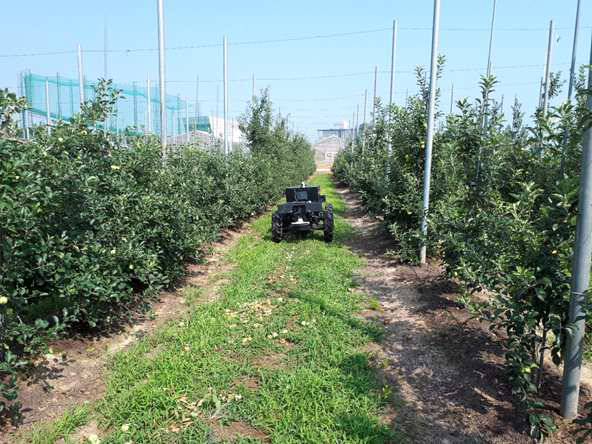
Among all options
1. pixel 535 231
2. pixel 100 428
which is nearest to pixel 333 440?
pixel 100 428

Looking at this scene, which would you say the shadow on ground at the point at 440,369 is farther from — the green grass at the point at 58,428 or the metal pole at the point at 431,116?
the green grass at the point at 58,428

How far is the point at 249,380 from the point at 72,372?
1.63 metres

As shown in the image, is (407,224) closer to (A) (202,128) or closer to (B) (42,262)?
(B) (42,262)

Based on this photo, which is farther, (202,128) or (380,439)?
(202,128)

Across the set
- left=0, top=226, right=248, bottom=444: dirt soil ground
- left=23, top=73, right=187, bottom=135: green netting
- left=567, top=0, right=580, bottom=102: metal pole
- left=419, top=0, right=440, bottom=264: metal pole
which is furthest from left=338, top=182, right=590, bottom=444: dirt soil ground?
left=23, top=73, right=187, bottom=135: green netting

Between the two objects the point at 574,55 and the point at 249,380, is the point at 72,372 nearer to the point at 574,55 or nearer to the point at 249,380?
the point at 249,380

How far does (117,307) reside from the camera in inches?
212

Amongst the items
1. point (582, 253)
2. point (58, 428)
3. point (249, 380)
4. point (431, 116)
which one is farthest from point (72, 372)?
point (431, 116)

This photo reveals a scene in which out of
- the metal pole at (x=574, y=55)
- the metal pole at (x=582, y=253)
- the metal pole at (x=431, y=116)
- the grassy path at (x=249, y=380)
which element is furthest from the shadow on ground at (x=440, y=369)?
Answer: the metal pole at (x=574, y=55)

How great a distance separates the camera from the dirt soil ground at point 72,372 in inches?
138

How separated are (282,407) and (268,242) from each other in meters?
6.96

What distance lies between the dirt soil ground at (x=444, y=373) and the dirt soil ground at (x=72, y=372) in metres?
2.58

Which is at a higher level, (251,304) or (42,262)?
Result: (42,262)

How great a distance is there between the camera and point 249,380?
13.0 ft
